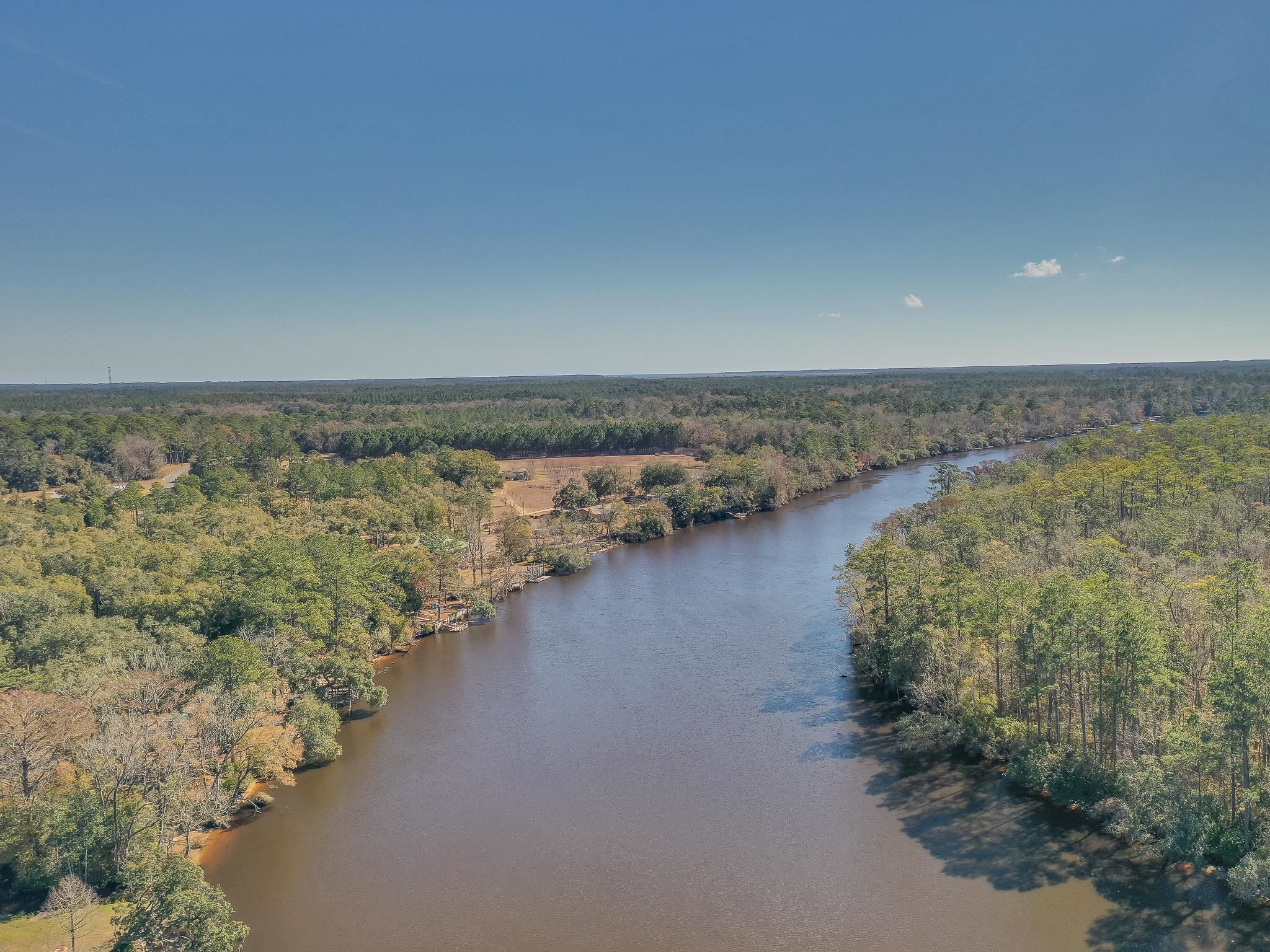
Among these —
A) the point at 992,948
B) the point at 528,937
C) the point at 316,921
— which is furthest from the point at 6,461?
the point at 992,948

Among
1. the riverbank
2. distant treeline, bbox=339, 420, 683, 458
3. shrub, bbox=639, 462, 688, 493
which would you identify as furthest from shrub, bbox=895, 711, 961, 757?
distant treeline, bbox=339, 420, 683, 458

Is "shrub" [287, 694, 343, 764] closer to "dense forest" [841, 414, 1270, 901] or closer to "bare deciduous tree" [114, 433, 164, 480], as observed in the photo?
"dense forest" [841, 414, 1270, 901]

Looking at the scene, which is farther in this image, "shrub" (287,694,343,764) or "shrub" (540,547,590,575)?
"shrub" (540,547,590,575)

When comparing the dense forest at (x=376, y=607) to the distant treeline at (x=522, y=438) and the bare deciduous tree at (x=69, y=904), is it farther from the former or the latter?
the distant treeline at (x=522, y=438)

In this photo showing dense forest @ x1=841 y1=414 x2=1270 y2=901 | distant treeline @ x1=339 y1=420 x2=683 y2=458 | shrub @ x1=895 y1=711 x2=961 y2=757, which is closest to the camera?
dense forest @ x1=841 y1=414 x2=1270 y2=901

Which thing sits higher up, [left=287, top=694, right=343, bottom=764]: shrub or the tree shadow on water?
[left=287, top=694, right=343, bottom=764]: shrub

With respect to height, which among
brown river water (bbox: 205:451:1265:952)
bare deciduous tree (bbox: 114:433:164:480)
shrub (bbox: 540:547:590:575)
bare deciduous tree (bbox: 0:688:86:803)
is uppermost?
bare deciduous tree (bbox: 114:433:164:480)

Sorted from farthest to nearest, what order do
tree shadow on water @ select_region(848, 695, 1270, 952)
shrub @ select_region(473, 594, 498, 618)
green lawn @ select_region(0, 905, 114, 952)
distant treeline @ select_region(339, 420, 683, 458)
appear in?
distant treeline @ select_region(339, 420, 683, 458)
shrub @ select_region(473, 594, 498, 618)
tree shadow on water @ select_region(848, 695, 1270, 952)
green lawn @ select_region(0, 905, 114, 952)

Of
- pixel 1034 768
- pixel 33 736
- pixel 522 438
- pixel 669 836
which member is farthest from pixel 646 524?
pixel 33 736

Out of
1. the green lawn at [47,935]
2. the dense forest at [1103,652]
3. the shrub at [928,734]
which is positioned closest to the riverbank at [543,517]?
the green lawn at [47,935]

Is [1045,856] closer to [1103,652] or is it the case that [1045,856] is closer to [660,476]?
[1103,652]
